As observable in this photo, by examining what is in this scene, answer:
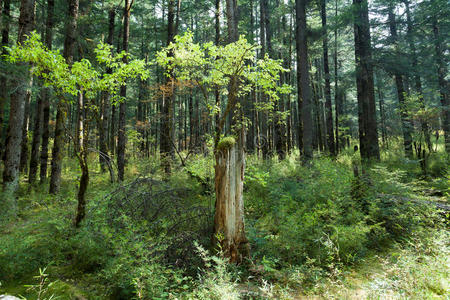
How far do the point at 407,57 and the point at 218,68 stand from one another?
13.1 metres

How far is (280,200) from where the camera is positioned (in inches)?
268

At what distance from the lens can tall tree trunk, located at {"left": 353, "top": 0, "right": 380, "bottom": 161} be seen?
11.7 meters

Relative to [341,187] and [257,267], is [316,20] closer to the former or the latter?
[341,187]

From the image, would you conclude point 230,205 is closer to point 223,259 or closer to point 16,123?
point 223,259

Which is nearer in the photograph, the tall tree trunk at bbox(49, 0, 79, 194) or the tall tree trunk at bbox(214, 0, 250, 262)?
the tall tree trunk at bbox(214, 0, 250, 262)

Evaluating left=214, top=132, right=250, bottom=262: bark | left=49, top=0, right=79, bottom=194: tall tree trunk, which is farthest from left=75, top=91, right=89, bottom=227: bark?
left=49, top=0, right=79, bottom=194: tall tree trunk

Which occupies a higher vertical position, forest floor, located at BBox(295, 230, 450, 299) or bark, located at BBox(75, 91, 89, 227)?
bark, located at BBox(75, 91, 89, 227)

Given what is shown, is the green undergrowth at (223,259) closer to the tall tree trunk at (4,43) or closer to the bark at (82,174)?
the bark at (82,174)

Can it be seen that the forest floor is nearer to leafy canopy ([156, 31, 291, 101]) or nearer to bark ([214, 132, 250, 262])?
bark ([214, 132, 250, 262])

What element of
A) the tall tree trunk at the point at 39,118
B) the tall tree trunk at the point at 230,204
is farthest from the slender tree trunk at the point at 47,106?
the tall tree trunk at the point at 230,204

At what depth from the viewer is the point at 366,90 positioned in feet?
40.1

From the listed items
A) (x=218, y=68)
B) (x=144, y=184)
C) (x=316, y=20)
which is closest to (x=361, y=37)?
(x=316, y=20)

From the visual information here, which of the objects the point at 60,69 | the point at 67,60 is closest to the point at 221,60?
the point at 60,69

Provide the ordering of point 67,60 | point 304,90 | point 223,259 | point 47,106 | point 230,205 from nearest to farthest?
point 223,259, point 230,205, point 67,60, point 47,106, point 304,90
